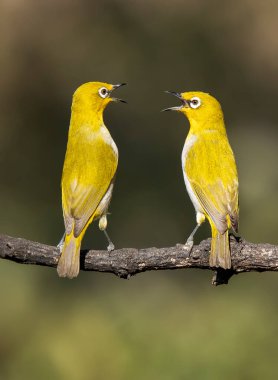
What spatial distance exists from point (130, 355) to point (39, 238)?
3125 mm

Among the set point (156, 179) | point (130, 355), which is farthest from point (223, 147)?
point (156, 179)

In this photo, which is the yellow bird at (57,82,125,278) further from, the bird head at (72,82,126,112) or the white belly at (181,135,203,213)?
the white belly at (181,135,203,213)

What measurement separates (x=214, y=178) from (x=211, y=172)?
0.07 metres

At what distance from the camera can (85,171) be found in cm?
758

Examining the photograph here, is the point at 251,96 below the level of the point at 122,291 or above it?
above

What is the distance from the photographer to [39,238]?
13328 millimetres

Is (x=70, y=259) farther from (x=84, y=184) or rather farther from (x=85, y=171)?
(x=85, y=171)

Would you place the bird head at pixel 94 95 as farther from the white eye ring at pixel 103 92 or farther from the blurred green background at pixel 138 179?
the blurred green background at pixel 138 179

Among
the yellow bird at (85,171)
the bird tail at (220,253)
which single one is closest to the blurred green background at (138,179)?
the bird tail at (220,253)

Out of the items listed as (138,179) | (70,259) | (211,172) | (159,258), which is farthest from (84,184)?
(138,179)

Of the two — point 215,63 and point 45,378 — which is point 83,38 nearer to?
point 215,63

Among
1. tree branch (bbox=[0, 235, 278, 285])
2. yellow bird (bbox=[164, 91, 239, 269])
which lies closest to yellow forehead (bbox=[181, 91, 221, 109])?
yellow bird (bbox=[164, 91, 239, 269])

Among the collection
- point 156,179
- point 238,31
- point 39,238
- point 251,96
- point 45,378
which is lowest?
point 45,378

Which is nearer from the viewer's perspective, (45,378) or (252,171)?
(45,378)
